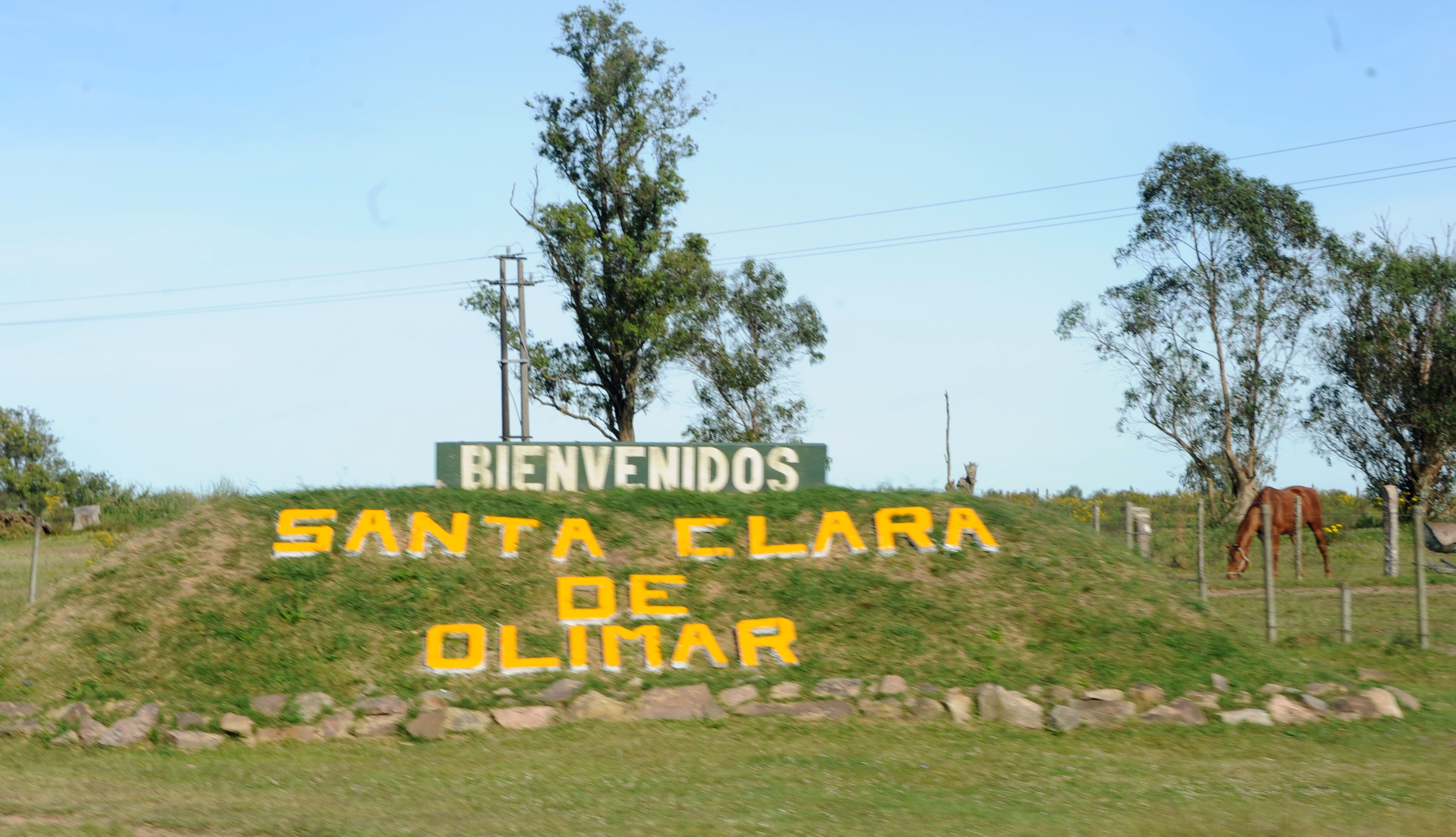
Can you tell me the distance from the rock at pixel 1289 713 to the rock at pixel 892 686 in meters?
4.37

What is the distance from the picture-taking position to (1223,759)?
1272cm

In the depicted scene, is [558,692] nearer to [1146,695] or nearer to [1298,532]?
[1146,695]

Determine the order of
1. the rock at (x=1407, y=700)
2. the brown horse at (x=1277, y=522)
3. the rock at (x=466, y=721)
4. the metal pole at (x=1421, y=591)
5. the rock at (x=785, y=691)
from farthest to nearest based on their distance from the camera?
1. the brown horse at (x=1277, y=522)
2. the metal pole at (x=1421, y=591)
3. the rock at (x=785, y=691)
4. the rock at (x=1407, y=700)
5. the rock at (x=466, y=721)

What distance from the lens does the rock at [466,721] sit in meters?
14.1

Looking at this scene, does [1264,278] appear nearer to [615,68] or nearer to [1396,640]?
[615,68]

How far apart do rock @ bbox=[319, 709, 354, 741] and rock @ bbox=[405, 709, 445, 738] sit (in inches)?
26.8

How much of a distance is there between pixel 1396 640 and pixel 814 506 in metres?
9.39

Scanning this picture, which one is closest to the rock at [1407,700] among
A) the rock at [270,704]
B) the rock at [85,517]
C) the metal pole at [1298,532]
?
the rock at [270,704]

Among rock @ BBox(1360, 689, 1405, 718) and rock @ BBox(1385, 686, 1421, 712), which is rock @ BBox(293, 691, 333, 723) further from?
rock @ BBox(1385, 686, 1421, 712)

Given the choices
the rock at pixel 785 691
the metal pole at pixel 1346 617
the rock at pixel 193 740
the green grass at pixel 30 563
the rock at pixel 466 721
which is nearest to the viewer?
the rock at pixel 193 740

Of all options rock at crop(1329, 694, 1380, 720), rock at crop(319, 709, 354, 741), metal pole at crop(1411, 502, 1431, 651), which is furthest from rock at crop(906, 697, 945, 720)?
metal pole at crop(1411, 502, 1431, 651)

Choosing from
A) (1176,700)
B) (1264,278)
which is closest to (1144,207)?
(1264,278)

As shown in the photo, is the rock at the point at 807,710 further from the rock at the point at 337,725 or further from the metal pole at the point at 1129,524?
the metal pole at the point at 1129,524

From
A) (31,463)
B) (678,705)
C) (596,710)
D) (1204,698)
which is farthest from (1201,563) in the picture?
(31,463)
